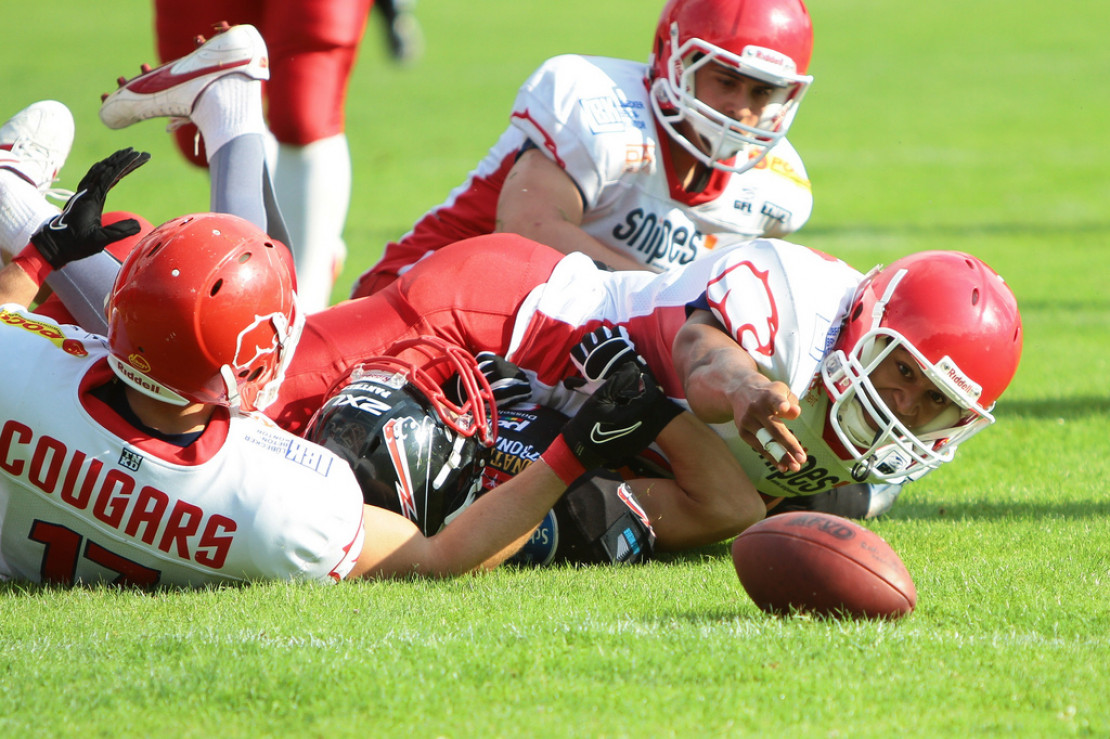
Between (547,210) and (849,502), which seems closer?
(849,502)

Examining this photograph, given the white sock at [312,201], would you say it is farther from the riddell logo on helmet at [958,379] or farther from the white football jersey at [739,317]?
the riddell logo on helmet at [958,379]

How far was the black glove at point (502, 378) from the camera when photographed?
155 inches

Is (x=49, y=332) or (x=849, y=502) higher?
(x=49, y=332)

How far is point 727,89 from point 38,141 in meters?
2.38

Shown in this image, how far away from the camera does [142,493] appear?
3074 millimetres

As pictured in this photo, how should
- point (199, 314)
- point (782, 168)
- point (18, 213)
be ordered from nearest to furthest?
1. point (199, 314)
2. point (18, 213)
3. point (782, 168)

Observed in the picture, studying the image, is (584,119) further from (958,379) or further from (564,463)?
(958,379)

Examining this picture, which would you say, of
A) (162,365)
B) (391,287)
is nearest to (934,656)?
(162,365)

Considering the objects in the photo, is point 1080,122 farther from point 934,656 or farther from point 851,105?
point 934,656

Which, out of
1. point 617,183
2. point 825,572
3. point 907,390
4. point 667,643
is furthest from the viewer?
point 617,183

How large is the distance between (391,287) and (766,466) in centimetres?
133

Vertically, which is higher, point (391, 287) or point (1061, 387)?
point (391, 287)

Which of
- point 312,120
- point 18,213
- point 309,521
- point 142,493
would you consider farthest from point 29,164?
point 309,521

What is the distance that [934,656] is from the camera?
8.81ft
